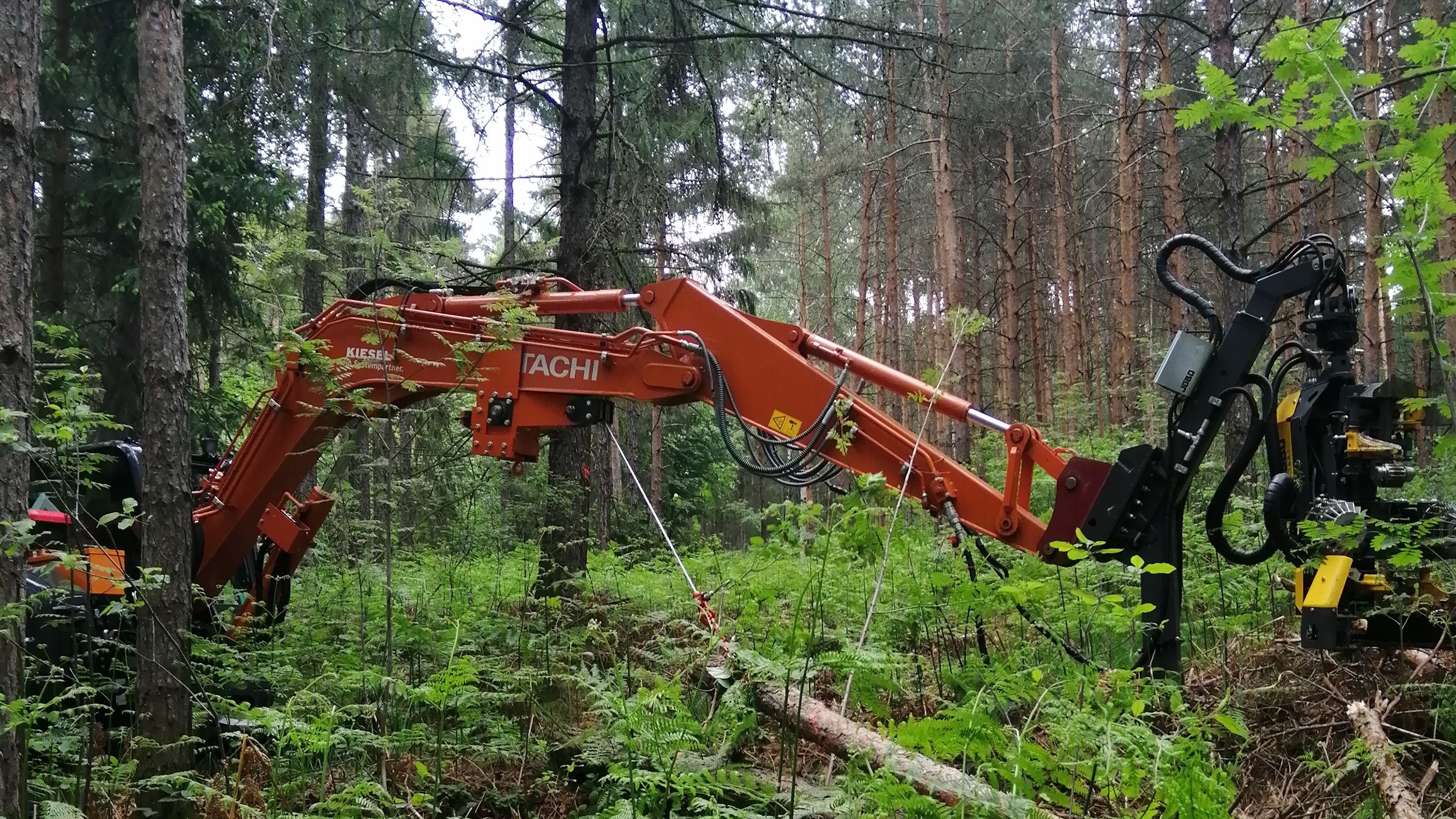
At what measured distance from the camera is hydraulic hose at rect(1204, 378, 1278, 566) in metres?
4.14

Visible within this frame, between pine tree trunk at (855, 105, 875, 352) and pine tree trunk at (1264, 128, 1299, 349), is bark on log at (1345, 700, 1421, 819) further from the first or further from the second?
pine tree trunk at (855, 105, 875, 352)

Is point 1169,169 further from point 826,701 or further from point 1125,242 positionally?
point 826,701

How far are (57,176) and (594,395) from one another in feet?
30.7

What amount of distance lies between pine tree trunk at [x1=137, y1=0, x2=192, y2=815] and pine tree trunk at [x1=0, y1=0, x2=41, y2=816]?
78cm

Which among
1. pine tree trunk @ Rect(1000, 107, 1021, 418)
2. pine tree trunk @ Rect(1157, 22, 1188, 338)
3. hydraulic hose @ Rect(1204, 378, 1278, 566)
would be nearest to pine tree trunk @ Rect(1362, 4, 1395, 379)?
pine tree trunk @ Rect(1157, 22, 1188, 338)

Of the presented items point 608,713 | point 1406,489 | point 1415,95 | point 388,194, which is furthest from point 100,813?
point 1406,489

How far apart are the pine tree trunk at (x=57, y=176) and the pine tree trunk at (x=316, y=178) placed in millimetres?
2652

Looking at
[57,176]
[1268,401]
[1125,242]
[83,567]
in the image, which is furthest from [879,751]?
[1125,242]

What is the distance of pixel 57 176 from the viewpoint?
425 inches

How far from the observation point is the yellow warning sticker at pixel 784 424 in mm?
4965

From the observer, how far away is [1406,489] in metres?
7.06

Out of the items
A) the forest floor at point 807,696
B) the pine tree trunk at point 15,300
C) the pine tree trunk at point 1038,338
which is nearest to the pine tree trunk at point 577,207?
the forest floor at point 807,696

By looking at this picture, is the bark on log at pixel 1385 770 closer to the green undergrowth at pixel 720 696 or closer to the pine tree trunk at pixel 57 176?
the green undergrowth at pixel 720 696

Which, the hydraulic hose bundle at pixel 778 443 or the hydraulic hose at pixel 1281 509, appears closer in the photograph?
the hydraulic hose at pixel 1281 509
